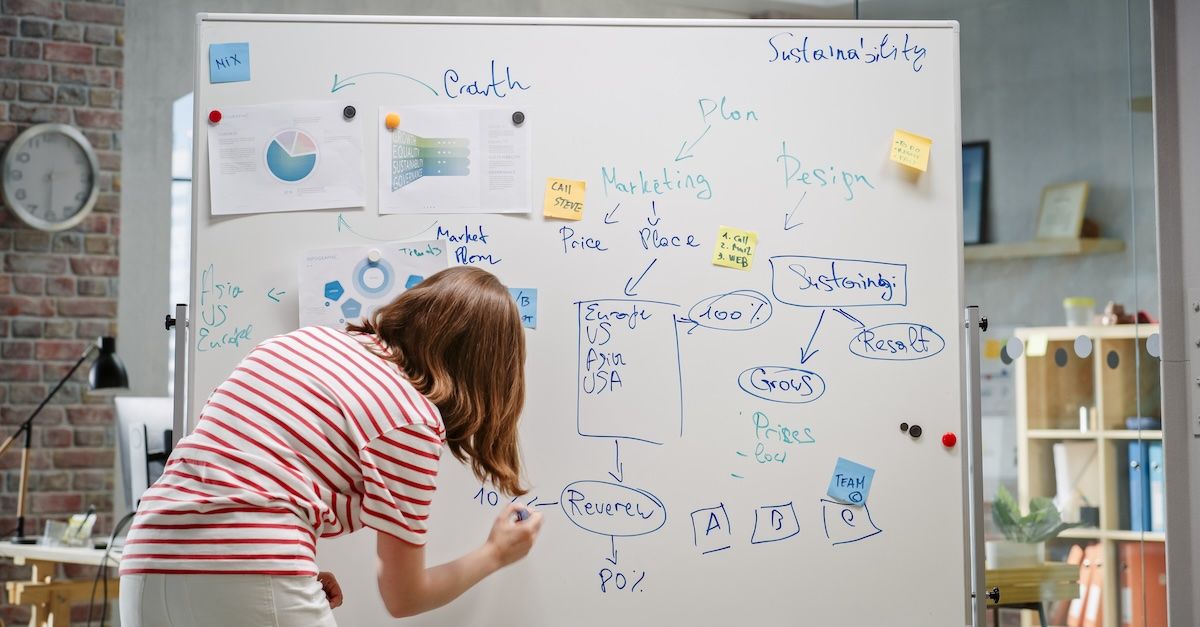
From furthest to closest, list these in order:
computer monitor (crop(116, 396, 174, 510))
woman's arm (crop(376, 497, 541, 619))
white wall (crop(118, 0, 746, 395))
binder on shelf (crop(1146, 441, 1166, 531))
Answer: white wall (crop(118, 0, 746, 395)), computer monitor (crop(116, 396, 174, 510)), binder on shelf (crop(1146, 441, 1166, 531)), woman's arm (crop(376, 497, 541, 619))

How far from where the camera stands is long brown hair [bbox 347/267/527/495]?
1604mm

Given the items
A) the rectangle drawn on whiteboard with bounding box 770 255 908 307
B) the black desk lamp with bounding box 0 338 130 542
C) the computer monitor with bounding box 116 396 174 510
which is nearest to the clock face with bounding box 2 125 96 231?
the black desk lamp with bounding box 0 338 130 542

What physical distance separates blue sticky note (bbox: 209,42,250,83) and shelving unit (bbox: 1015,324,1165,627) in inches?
90.0

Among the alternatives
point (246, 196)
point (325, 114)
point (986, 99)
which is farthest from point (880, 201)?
point (986, 99)

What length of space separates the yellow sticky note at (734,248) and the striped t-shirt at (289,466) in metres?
0.75

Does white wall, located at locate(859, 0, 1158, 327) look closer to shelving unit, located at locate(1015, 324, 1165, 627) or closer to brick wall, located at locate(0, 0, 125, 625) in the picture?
shelving unit, located at locate(1015, 324, 1165, 627)

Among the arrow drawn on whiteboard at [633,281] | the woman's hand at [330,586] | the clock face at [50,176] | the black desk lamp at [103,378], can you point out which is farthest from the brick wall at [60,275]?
the arrow drawn on whiteboard at [633,281]

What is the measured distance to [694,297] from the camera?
81.0 inches

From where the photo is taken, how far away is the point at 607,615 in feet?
6.58

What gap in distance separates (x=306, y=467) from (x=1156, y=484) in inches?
95.1

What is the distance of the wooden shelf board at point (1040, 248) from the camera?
304cm

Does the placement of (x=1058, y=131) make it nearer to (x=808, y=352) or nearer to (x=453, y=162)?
(x=808, y=352)

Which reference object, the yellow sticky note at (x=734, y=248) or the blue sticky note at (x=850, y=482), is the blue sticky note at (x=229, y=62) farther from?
the blue sticky note at (x=850, y=482)

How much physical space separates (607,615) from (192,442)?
0.87m
